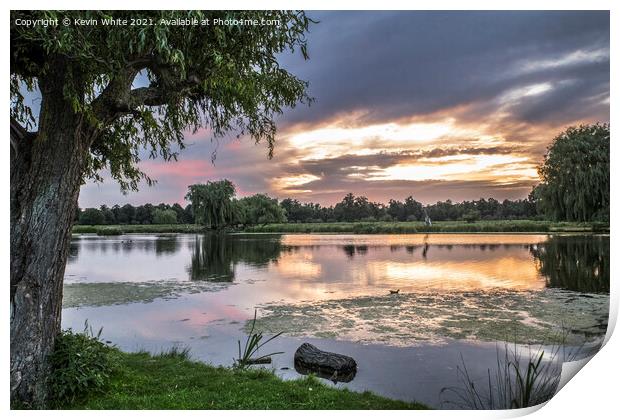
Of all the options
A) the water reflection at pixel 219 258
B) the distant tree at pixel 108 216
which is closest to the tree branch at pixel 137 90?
the distant tree at pixel 108 216

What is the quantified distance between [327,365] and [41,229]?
11.1 ft

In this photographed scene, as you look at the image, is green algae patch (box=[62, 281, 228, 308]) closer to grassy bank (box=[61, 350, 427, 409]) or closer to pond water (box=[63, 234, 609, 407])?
pond water (box=[63, 234, 609, 407])

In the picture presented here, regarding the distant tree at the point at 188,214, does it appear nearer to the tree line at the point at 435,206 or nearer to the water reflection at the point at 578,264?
the tree line at the point at 435,206

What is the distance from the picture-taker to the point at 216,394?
3.87 meters

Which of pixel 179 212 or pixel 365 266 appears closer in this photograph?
pixel 179 212

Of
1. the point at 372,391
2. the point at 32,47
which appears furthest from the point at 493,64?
the point at 32,47

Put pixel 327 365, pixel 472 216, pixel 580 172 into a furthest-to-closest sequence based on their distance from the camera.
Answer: pixel 472 216 < pixel 580 172 < pixel 327 365

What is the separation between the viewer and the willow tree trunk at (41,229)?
11.8 ft

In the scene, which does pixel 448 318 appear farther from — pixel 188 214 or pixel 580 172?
pixel 188 214

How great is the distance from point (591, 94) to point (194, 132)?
515 cm

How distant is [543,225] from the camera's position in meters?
12.8

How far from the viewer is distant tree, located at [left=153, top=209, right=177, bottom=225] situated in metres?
8.21

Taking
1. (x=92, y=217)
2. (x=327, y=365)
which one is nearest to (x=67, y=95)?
(x=327, y=365)

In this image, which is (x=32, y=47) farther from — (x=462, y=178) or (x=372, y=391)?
(x=462, y=178)
